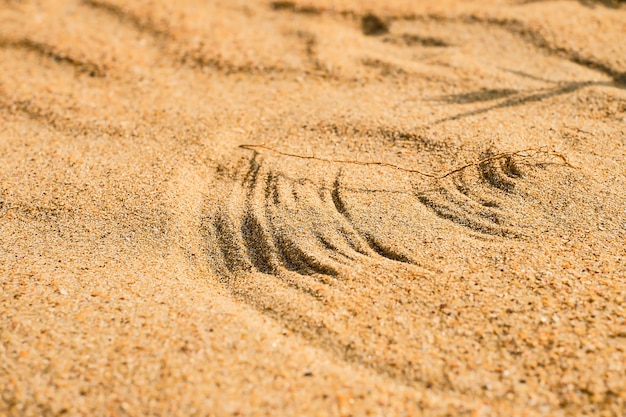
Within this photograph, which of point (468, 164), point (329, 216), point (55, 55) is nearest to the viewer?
point (329, 216)

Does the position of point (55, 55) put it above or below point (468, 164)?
below

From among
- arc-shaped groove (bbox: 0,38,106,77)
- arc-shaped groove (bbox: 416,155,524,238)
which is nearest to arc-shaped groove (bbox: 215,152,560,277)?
arc-shaped groove (bbox: 416,155,524,238)

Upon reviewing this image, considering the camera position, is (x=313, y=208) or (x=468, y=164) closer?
(x=313, y=208)

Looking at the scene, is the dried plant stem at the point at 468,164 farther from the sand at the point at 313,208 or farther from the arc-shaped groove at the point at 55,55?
the arc-shaped groove at the point at 55,55

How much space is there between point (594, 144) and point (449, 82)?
2.70 feet

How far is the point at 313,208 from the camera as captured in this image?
2.53 meters

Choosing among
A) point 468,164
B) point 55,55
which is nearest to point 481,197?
point 468,164

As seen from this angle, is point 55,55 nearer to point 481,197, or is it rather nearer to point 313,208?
point 313,208

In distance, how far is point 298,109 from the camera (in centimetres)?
312

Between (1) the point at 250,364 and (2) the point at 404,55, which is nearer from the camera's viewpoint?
(1) the point at 250,364

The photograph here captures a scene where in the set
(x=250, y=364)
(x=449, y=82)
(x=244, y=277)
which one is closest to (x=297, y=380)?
(x=250, y=364)

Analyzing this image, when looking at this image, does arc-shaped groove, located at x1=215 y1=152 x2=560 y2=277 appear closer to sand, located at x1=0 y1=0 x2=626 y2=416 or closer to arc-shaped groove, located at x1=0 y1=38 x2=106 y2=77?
sand, located at x1=0 y1=0 x2=626 y2=416

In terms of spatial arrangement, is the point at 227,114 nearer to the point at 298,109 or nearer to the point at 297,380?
the point at 298,109

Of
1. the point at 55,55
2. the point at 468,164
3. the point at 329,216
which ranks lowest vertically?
the point at 329,216
